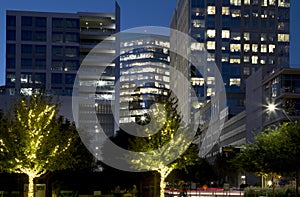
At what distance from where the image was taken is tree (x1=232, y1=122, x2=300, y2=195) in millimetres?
44312

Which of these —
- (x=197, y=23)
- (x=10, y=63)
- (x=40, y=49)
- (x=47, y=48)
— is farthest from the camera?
(x=197, y=23)

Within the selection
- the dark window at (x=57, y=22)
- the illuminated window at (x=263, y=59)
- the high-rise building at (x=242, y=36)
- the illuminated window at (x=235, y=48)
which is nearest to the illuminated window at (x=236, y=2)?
the high-rise building at (x=242, y=36)

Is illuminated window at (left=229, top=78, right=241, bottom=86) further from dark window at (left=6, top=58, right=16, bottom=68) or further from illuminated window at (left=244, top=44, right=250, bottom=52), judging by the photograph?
dark window at (left=6, top=58, right=16, bottom=68)

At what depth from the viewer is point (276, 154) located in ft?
154

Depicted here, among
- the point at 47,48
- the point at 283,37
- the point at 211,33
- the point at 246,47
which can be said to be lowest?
the point at 47,48

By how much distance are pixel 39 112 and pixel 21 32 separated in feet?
349

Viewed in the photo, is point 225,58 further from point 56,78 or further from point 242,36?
point 56,78

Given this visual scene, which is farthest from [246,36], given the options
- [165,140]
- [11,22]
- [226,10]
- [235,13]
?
[165,140]

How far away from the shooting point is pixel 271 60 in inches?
7451

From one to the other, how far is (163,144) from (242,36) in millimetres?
153246

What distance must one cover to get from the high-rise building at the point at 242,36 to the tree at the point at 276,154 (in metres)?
134

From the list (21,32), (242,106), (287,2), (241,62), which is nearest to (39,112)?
(21,32)

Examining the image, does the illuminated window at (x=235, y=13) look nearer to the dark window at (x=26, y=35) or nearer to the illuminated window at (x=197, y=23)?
the illuminated window at (x=197, y=23)

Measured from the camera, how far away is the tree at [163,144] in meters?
40.3
